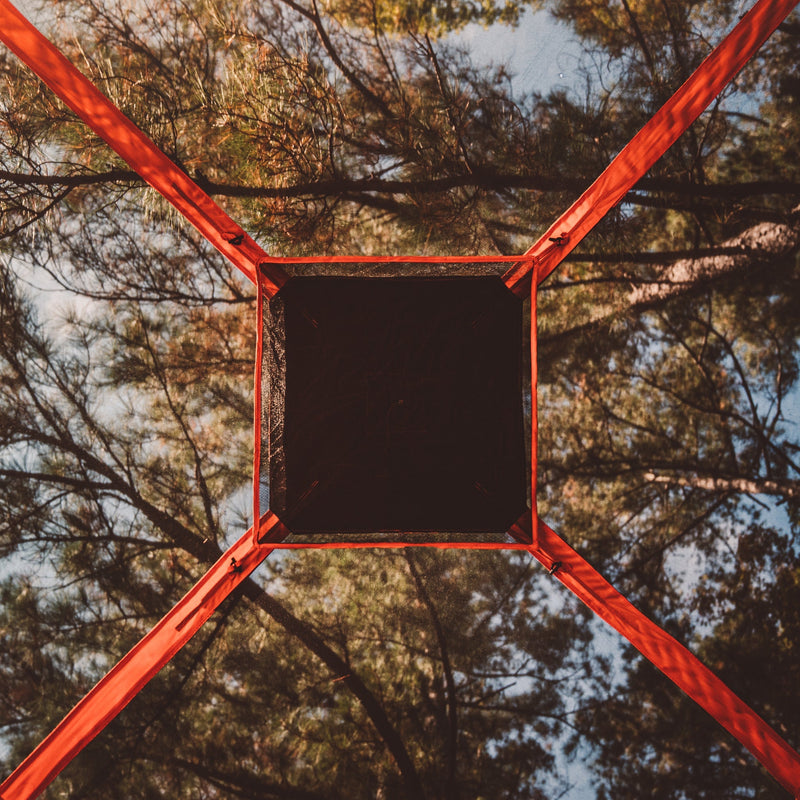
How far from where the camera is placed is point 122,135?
1.67m

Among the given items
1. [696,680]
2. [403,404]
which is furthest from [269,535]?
[696,680]

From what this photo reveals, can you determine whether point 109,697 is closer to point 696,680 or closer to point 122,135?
point 122,135

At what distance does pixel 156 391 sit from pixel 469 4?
210cm

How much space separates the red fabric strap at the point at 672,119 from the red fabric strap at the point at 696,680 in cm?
114

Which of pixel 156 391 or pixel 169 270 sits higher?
pixel 169 270

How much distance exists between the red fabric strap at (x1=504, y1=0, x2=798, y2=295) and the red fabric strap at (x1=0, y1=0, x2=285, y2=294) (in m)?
1.09

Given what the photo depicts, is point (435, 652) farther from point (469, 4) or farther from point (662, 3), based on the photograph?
point (662, 3)

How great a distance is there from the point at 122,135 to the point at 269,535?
4.75 ft

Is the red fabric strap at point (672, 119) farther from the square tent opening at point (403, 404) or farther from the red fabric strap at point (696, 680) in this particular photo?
the red fabric strap at point (696, 680)

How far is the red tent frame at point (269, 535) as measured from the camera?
166 centimetres

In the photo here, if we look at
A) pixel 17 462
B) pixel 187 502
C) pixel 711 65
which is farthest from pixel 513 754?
pixel 711 65

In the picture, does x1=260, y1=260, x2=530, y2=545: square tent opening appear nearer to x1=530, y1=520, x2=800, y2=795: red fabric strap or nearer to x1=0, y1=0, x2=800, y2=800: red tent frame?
x1=0, y1=0, x2=800, y2=800: red tent frame

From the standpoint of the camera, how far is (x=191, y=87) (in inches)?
83.2

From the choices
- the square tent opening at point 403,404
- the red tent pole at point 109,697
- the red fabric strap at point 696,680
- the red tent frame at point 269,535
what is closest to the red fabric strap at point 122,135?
the red tent frame at point 269,535
